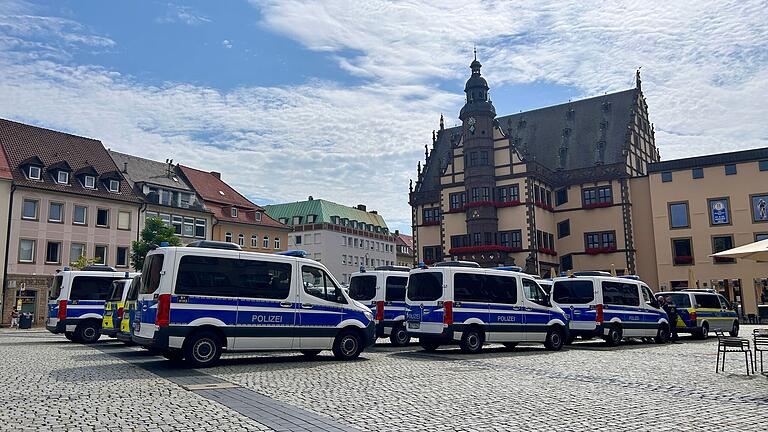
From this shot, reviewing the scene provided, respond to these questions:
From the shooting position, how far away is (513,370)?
13.6 metres

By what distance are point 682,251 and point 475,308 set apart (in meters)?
40.5

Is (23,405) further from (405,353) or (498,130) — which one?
(498,130)

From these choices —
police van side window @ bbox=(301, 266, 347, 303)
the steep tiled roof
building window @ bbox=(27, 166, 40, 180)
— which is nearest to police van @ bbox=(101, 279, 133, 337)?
police van side window @ bbox=(301, 266, 347, 303)

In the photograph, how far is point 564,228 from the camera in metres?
59.3

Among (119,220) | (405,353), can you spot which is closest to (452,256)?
(119,220)

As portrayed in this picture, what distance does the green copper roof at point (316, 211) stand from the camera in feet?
295

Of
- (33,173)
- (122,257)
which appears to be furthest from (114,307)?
(122,257)

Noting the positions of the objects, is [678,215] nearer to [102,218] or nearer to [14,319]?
[102,218]

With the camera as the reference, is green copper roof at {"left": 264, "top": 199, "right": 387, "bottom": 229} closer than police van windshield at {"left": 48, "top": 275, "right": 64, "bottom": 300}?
No

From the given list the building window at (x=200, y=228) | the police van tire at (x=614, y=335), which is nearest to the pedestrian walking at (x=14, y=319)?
the building window at (x=200, y=228)

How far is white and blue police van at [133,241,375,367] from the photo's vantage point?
13406 mm

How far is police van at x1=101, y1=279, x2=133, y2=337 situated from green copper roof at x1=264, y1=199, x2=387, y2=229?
6677 cm

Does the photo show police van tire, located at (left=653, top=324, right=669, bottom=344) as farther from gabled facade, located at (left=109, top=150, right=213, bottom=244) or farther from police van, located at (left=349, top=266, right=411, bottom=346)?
gabled facade, located at (left=109, top=150, right=213, bottom=244)

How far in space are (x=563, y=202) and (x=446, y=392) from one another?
52406 mm
